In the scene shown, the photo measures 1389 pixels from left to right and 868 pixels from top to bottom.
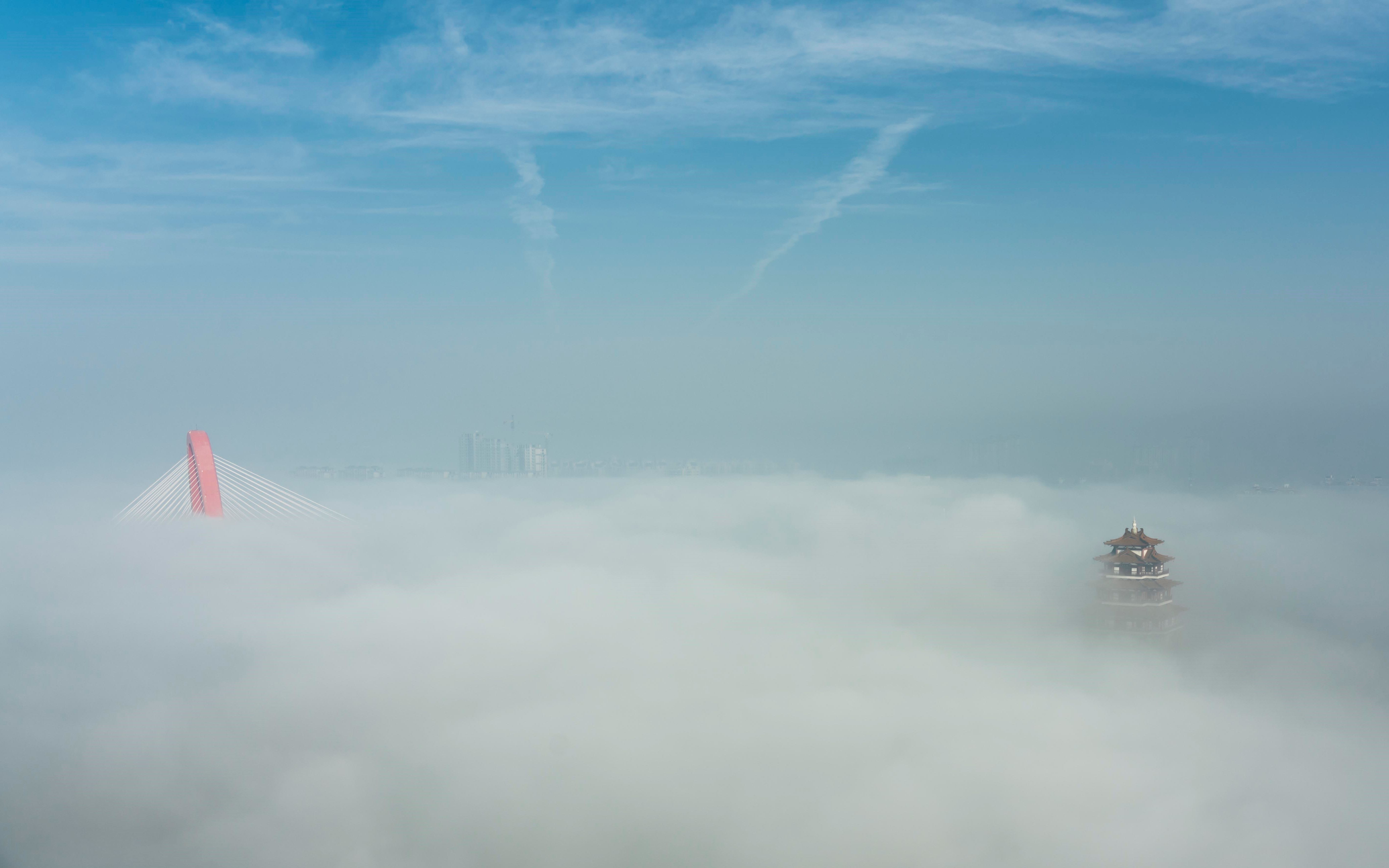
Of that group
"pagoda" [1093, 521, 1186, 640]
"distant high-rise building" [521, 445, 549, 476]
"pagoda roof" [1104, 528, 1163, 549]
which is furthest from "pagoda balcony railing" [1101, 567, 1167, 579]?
"distant high-rise building" [521, 445, 549, 476]

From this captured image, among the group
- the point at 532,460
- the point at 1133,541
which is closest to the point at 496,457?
the point at 532,460

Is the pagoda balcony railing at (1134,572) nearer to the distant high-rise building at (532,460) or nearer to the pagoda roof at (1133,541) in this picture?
the pagoda roof at (1133,541)

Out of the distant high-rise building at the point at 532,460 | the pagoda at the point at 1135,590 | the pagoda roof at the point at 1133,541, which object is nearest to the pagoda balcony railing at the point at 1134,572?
the pagoda at the point at 1135,590

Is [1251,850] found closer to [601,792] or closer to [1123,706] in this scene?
[1123,706]

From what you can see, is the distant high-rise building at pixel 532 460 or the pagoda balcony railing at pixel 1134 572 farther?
the distant high-rise building at pixel 532 460

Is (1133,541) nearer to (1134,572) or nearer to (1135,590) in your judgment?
(1134,572)

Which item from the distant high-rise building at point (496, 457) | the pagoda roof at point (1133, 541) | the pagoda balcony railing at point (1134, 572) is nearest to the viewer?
the pagoda roof at point (1133, 541)
